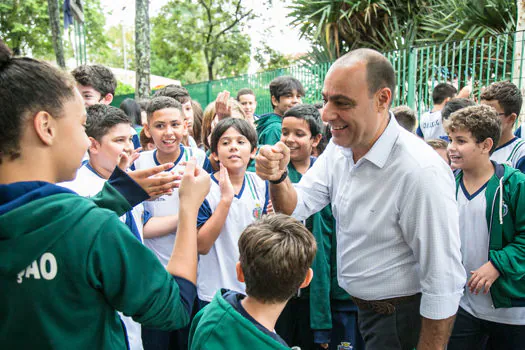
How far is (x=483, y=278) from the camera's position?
8.72 feet

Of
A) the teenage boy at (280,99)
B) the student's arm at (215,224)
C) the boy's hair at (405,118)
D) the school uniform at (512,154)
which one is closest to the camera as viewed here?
the student's arm at (215,224)

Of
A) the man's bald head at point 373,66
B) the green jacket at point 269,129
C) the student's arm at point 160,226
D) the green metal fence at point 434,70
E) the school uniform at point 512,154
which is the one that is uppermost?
the green metal fence at point 434,70

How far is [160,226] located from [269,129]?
2028mm

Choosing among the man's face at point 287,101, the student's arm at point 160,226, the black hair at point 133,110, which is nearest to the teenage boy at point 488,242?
the student's arm at point 160,226

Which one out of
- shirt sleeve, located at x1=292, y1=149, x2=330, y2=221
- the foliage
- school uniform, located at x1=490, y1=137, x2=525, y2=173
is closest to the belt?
shirt sleeve, located at x1=292, y1=149, x2=330, y2=221

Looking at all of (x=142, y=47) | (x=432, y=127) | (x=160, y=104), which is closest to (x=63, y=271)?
(x=160, y=104)

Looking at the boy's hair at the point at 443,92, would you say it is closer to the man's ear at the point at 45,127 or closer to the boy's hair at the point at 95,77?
the boy's hair at the point at 95,77

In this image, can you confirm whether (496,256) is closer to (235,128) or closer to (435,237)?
(435,237)

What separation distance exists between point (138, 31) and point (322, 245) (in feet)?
29.1

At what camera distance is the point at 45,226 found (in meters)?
1.23

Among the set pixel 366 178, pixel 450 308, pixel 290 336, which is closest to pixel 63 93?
pixel 366 178

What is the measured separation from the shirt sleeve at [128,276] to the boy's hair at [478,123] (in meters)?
2.44

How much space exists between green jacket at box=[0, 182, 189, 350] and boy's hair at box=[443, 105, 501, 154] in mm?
2481

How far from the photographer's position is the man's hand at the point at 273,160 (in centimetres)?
229
